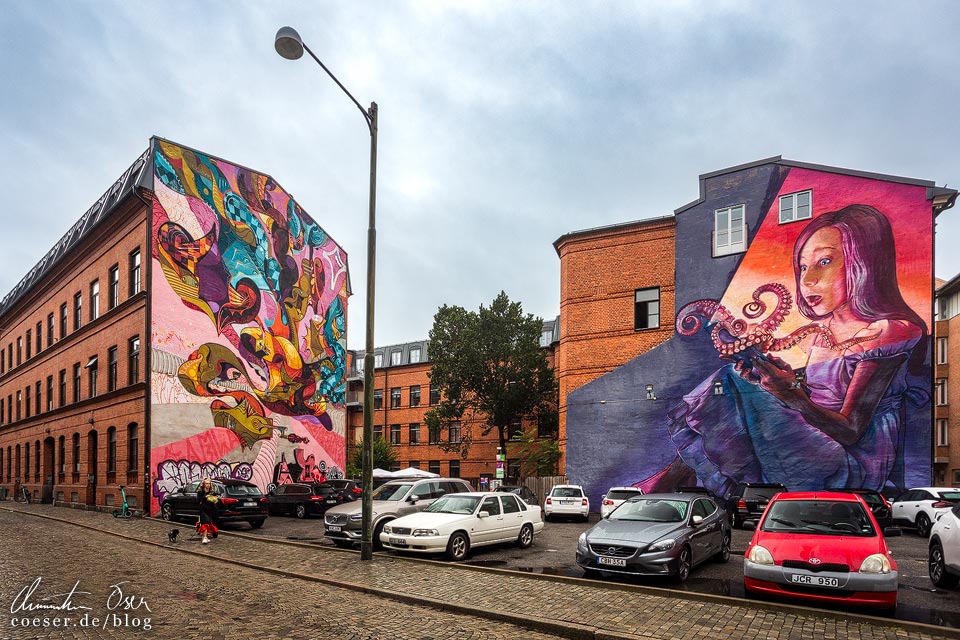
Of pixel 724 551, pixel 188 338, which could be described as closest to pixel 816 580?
pixel 724 551

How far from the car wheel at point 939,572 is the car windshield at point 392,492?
11565 mm

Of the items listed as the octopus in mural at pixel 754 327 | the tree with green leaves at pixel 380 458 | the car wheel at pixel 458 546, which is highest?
the octopus in mural at pixel 754 327

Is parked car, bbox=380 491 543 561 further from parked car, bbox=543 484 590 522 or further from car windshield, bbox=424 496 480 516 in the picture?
parked car, bbox=543 484 590 522

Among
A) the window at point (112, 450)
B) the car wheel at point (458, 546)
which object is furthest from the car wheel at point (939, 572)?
the window at point (112, 450)

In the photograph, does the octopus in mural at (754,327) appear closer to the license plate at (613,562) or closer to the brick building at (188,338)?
the license plate at (613,562)

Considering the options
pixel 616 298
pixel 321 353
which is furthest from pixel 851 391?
pixel 321 353

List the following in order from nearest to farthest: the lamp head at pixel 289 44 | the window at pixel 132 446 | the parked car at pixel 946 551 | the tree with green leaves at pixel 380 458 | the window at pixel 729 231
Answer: the parked car at pixel 946 551 < the lamp head at pixel 289 44 < the window at pixel 729 231 < the window at pixel 132 446 < the tree with green leaves at pixel 380 458

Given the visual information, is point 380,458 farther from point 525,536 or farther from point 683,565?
point 683,565

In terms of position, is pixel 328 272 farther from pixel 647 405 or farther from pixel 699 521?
pixel 699 521

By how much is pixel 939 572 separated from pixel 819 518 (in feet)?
7.97

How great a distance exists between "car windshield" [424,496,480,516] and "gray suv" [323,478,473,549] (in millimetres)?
1713

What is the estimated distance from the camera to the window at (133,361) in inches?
1088

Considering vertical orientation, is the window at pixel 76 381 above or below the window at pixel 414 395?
above

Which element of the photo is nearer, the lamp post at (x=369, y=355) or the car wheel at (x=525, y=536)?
the lamp post at (x=369, y=355)
